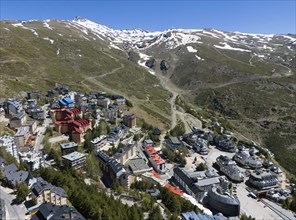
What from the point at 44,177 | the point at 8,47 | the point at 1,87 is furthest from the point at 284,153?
the point at 8,47

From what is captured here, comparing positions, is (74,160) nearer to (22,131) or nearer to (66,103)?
(22,131)

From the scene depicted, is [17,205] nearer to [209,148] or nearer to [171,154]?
[171,154]

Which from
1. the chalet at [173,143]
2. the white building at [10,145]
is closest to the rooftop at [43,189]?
the white building at [10,145]

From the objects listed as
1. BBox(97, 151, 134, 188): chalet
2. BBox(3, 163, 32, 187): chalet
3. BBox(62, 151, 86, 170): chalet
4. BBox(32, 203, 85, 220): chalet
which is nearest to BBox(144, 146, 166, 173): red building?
BBox(97, 151, 134, 188): chalet

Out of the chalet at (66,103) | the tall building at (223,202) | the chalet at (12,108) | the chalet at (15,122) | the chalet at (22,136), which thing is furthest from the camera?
the chalet at (66,103)

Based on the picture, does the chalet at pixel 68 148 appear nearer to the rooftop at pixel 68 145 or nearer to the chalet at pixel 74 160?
the rooftop at pixel 68 145

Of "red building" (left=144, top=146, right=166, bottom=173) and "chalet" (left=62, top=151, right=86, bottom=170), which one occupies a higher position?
"chalet" (left=62, top=151, right=86, bottom=170)

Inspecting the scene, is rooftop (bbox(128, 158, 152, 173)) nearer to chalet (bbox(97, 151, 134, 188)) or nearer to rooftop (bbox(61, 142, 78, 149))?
chalet (bbox(97, 151, 134, 188))
